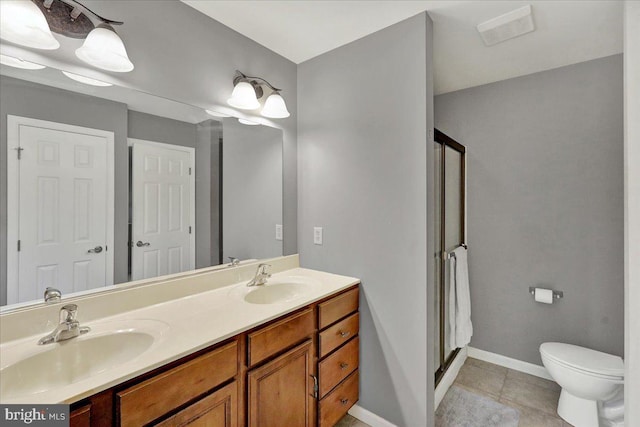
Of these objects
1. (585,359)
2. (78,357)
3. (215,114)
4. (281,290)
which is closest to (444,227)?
(585,359)

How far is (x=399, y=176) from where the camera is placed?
1670 millimetres

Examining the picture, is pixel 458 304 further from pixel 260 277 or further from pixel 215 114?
pixel 215 114

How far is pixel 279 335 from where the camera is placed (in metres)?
1.29

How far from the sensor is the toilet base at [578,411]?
170 centimetres

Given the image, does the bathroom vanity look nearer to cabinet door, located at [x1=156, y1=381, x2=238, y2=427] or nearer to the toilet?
cabinet door, located at [x1=156, y1=381, x2=238, y2=427]

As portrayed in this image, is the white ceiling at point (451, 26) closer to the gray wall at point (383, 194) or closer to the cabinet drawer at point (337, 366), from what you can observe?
the gray wall at point (383, 194)

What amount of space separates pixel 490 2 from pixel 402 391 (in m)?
2.21

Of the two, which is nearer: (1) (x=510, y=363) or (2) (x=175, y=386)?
(2) (x=175, y=386)

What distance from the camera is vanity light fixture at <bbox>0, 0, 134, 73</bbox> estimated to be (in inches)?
40.1

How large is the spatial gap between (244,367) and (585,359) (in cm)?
211

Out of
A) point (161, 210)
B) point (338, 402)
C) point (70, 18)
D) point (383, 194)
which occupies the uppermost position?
point (70, 18)

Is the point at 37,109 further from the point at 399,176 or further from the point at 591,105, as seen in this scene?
the point at 591,105

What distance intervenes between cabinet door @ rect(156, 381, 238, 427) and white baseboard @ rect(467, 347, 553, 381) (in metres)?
2.29

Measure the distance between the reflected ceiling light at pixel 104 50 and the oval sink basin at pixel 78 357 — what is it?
1.12 meters
